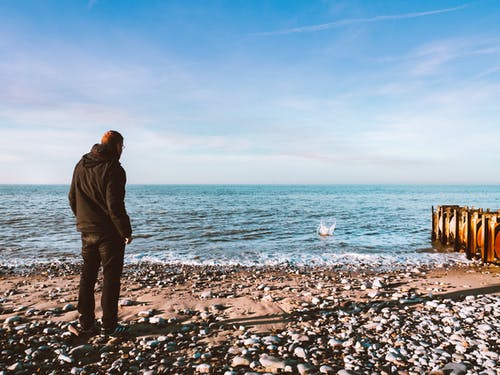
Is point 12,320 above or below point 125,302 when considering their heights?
above

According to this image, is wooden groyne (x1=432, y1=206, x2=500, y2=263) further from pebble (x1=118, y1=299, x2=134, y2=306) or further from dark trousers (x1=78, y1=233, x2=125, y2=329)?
dark trousers (x1=78, y1=233, x2=125, y2=329)

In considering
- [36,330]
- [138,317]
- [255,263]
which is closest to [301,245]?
[255,263]

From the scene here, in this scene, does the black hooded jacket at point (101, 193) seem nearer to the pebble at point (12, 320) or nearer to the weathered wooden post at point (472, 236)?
the pebble at point (12, 320)

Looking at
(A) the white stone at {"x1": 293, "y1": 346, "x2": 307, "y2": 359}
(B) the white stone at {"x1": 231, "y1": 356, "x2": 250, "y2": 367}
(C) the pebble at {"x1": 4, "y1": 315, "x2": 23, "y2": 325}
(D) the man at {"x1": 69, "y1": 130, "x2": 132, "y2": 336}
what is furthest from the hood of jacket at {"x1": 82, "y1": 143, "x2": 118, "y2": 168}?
(A) the white stone at {"x1": 293, "y1": 346, "x2": 307, "y2": 359}

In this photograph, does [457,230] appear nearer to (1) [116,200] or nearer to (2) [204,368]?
(2) [204,368]

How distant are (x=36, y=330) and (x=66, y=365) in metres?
1.74

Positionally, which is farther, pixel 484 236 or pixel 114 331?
pixel 484 236

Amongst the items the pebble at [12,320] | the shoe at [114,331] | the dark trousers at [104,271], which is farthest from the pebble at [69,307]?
the shoe at [114,331]

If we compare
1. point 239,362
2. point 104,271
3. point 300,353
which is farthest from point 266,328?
point 104,271

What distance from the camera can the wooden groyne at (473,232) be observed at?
1229cm

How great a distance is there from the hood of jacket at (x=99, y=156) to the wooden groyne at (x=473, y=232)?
514 inches

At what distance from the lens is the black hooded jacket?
5090 millimetres

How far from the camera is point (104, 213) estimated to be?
208 inches

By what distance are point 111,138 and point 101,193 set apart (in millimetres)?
859
